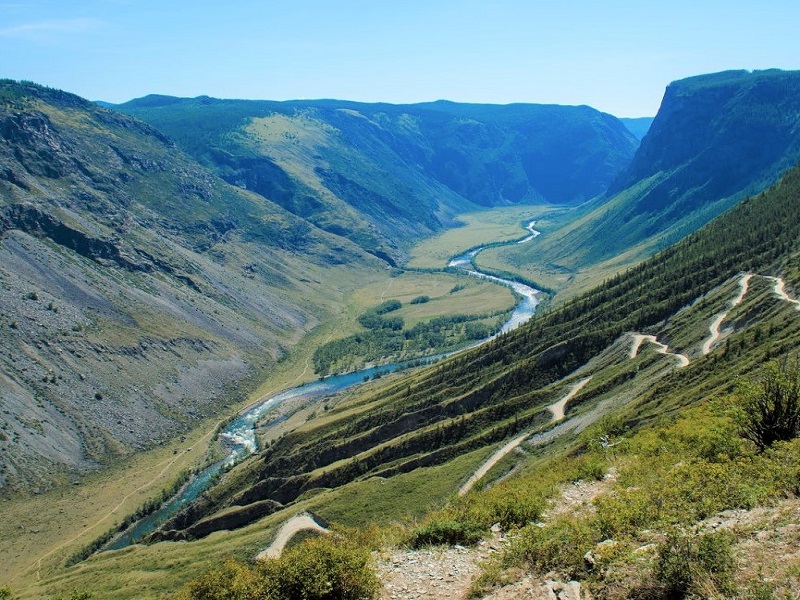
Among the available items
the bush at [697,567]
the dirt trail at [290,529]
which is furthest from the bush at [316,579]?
Answer: the dirt trail at [290,529]

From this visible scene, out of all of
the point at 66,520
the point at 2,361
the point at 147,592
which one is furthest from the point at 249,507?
the point at 2,361

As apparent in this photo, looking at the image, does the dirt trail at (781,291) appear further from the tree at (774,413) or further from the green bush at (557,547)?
the green bush at (557,547)

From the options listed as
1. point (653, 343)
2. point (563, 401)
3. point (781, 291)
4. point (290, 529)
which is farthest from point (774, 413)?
point (653, 343)

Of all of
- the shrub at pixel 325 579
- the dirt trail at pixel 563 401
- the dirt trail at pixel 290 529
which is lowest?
the dirt trail at pixel 290 529

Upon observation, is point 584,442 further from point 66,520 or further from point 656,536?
point 66,520

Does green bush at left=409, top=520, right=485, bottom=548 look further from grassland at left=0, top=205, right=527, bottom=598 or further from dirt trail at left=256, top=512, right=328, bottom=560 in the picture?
grassland at left=0, top=205, right=527, bottom=598

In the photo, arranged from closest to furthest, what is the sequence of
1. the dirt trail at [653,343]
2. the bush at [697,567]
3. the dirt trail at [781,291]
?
1. the bush at [697,567]
2. the dirt trail at [781,291]
3. the dirt trail at [653,343]
